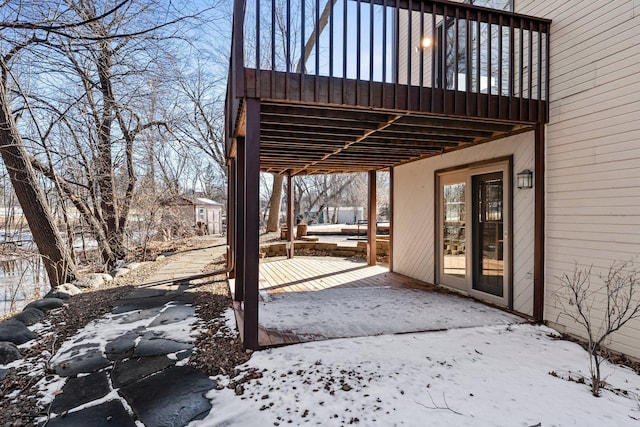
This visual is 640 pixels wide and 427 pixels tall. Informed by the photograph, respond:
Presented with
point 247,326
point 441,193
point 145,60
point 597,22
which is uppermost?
point 145,60

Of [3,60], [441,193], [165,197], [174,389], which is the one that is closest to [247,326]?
[174,389]

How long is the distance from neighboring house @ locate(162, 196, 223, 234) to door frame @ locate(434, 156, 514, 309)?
8.45m

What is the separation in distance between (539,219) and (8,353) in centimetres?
528

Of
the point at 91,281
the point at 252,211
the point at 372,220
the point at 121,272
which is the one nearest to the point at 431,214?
the point at 372,220

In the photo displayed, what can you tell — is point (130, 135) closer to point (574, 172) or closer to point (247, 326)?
point (247, 326)

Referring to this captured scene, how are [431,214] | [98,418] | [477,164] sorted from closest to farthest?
[98,418] < [477,164] < [431,214]

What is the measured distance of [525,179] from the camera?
4.19 meters

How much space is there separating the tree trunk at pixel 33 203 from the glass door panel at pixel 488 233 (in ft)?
22.2

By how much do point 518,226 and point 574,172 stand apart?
0.94 meters

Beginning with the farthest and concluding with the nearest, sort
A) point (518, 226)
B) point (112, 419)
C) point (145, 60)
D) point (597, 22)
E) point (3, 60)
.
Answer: point (145, 60)
point (3, 60)
point (518, 226)
point (597, 22)
point (112, 419)

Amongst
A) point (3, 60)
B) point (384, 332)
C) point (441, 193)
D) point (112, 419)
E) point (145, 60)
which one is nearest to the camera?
point (112, 419)

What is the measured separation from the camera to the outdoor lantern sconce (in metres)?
4.14

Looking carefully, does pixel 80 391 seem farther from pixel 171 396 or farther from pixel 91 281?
pixel 91 281

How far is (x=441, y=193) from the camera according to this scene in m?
5.93
